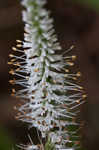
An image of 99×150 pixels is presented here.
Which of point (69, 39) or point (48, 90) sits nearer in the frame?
point (48, 90)

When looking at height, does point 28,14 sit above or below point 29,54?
above

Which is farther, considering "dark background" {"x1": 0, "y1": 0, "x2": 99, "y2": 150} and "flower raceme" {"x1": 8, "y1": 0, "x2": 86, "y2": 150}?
"dark background" {"x1": 0, "y1": 0, "x2": 99, "y2": 150}

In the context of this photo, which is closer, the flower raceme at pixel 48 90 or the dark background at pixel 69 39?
the flower raceme at pixel 48 90

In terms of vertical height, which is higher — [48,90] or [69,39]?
[69,39]
